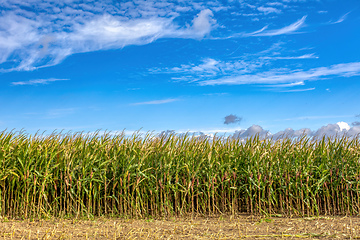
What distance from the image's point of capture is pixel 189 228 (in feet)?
16.4

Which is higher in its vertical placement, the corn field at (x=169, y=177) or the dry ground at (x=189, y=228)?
the corn field at (x=169, y=177)

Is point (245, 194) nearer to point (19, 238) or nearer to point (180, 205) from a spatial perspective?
point (180, 205)

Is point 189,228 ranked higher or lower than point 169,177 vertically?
lower

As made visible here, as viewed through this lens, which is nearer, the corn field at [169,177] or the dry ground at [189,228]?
the dry ground at [189,228]

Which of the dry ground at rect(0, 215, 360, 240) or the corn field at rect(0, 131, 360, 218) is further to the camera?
the corn field at rect(0, 131, 360, 218)

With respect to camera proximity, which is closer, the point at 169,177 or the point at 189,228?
the point at 189,228

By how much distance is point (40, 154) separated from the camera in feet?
19.0

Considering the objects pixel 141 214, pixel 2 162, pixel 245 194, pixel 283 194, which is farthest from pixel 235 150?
pixel 2 162

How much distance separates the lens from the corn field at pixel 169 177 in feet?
18.4

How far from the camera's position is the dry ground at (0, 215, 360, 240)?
4551 mm

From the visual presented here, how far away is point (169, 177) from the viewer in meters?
5.67

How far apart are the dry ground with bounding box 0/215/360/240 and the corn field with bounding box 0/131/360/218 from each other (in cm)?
28

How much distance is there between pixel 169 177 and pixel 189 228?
1.02m

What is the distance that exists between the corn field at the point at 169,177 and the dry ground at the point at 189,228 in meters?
0.28
